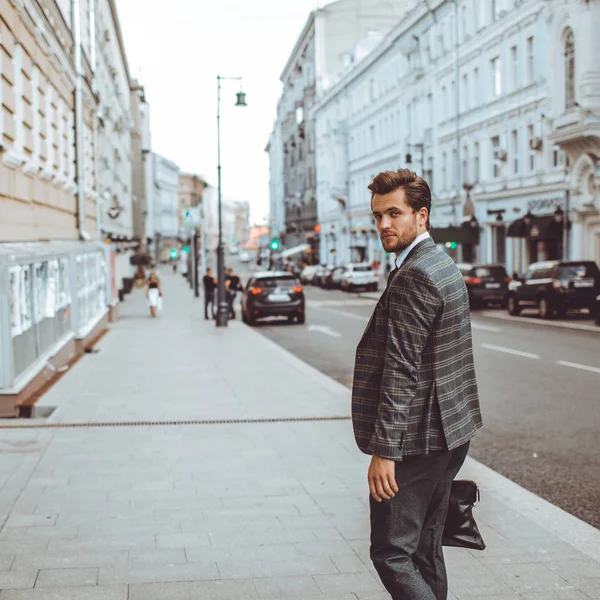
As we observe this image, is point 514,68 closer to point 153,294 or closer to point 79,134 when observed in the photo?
point 153,294

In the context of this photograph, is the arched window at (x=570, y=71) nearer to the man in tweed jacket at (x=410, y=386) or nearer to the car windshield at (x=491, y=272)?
the car windshield at (x=491, y=272)

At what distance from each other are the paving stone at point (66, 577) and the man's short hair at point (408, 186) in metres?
2.58

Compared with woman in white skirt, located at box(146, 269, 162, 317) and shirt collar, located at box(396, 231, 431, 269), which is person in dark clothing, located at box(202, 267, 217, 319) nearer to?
woman in white skirt, located at box(146, 269, 162, 317)

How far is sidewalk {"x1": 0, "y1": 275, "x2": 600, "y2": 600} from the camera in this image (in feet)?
15.9

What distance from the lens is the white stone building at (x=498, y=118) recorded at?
3194 centimetres

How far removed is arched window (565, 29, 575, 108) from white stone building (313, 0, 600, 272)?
42 millimetres

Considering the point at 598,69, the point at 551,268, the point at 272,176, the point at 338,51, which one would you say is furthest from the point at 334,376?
the point at 272,176

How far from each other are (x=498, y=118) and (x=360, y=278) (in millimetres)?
13606

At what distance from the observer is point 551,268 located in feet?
90.6

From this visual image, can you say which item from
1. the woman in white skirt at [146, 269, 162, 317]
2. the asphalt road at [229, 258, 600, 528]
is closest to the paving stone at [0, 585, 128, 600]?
the asphalt road at [229, 258, 600, 528]

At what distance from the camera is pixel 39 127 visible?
661 inches

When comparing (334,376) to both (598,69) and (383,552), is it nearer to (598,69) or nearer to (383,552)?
(383,552)

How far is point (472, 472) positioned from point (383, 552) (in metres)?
4.15

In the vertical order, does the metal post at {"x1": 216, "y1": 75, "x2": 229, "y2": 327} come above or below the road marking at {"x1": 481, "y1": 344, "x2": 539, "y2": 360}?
above
